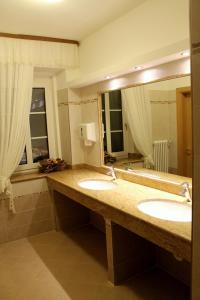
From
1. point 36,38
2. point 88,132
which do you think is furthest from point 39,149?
point 36,38

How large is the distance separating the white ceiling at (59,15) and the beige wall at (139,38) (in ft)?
0.34

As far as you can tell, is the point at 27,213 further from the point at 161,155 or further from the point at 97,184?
the point at 161,155

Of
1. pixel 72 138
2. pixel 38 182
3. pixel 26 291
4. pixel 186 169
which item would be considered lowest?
pixel 26 291

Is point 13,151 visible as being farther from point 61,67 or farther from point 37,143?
point 61,67

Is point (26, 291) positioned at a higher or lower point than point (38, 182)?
lower

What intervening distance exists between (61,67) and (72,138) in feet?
2.86

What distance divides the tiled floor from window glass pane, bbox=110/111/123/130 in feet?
4.33

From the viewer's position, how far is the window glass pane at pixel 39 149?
3337 mm

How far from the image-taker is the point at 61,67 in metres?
3.09

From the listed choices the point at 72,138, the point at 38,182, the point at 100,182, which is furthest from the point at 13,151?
the point at 100,182

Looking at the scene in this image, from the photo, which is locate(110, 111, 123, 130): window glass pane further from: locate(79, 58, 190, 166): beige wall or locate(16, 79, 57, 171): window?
locate(16, 79, 57, 171): window

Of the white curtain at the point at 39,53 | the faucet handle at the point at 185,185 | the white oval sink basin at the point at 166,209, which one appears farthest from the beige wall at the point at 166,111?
the white curtain at the point at 39,53

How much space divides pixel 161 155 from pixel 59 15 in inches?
62.0

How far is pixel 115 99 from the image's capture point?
9.15 ft
